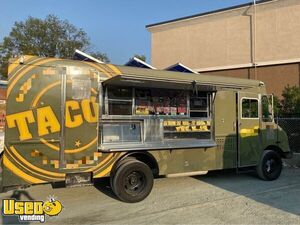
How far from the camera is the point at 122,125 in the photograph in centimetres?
835

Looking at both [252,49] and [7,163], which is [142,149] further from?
[252,49]

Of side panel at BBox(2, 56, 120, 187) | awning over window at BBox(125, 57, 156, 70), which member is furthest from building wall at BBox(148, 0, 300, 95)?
side panel at BBox(2, 56, 120, 187)

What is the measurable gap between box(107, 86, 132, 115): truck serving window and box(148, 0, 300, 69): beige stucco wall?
17.5 meters

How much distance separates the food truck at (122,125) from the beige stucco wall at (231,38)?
14306 millimetres

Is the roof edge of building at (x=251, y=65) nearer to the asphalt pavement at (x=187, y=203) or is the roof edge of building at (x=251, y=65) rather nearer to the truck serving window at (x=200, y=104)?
the asphalt pavement at (x=187, y=203)

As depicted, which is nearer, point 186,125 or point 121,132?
point 121,132

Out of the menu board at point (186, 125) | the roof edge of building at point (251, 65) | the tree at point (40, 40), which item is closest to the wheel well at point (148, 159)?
the menu board at point (186, 125)

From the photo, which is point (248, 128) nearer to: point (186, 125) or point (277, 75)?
point (186, 125)

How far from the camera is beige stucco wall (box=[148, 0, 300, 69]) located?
23.2 m

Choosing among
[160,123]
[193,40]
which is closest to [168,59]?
[193,40]

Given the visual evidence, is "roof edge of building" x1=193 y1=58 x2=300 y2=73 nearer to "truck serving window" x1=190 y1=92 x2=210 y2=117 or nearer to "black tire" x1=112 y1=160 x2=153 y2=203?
"truck serving window" x1=190 y1=92 x2=210 y2=117

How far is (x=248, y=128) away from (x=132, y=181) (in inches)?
Result: 158

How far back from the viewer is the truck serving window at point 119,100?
8227 mm

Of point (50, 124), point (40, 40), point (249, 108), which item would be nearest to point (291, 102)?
point (249, 108)
